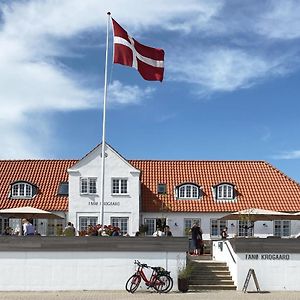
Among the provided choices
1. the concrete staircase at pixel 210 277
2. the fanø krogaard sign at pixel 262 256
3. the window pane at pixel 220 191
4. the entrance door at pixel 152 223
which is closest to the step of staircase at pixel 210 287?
the concrete staircase at pixel 210 277

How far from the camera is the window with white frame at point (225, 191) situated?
164ft

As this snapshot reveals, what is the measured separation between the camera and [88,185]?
48.3 metres

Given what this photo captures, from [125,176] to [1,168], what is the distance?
33.6 ft

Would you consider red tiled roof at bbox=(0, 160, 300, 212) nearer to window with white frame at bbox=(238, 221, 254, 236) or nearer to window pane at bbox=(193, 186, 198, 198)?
window pane at bbox=(193, 186, 198, 198)

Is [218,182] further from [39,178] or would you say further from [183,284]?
[183,284]

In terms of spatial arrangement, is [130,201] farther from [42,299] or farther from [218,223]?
[42,299]

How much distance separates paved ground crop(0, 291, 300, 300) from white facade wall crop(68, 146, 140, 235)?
2229cm

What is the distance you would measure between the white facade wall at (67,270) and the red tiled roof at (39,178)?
2187 centimetres

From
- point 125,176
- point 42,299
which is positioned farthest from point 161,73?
point 125,176

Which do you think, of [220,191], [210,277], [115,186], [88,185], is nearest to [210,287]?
[210,277]

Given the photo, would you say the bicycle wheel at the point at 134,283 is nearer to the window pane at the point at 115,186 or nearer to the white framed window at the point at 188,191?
the window pane at the point at 115,186

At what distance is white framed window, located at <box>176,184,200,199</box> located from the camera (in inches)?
1973

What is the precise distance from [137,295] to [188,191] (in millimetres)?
26227

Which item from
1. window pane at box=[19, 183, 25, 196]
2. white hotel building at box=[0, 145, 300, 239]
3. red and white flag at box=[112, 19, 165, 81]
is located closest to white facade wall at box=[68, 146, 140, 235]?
white hotel building at box=[0, 145, 300, 239]
